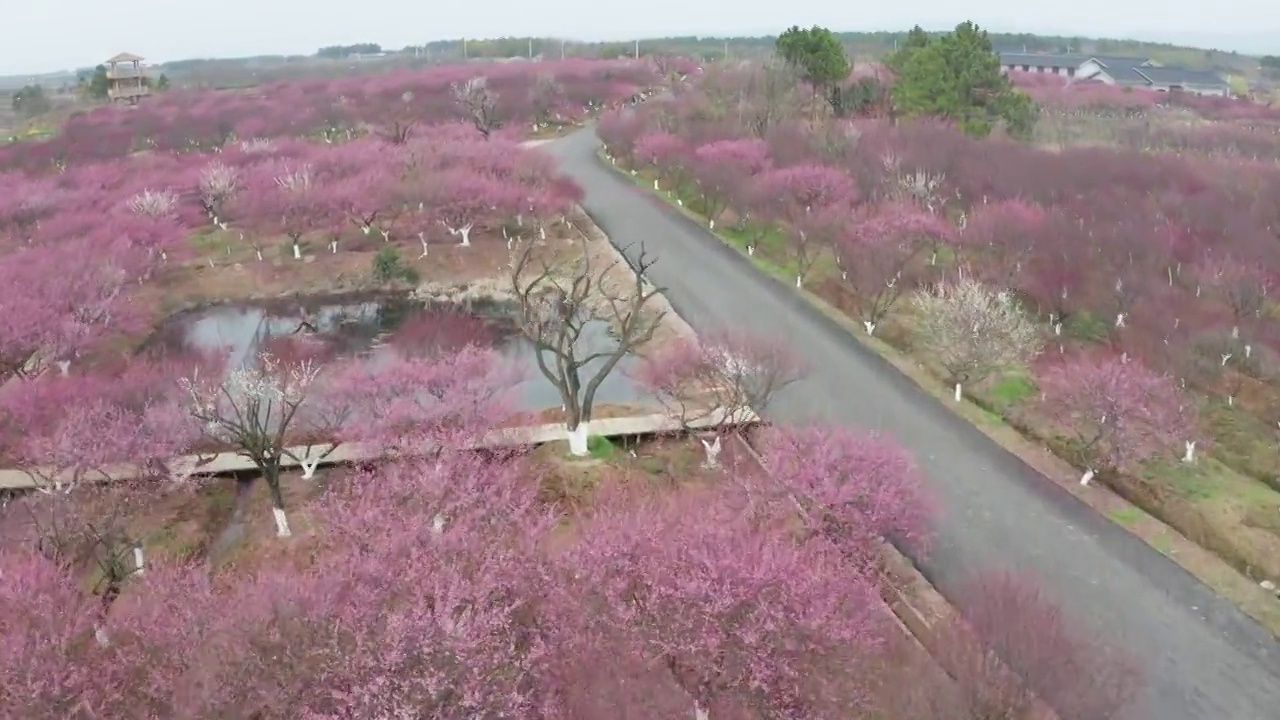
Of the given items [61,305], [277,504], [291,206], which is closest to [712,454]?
[277,504]

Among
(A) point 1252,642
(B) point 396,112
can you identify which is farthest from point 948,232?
(B) point 396,112

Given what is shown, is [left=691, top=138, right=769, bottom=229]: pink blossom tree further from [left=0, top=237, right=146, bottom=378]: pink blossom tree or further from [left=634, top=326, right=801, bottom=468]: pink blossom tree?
[left=0, top=237, right=146, bottom=378]: pink blossom tree

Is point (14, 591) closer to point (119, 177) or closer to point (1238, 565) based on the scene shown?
point (1238, 565)

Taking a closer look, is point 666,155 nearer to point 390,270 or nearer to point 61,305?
point 390,270

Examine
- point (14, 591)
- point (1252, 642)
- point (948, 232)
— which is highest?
point (948, 232)

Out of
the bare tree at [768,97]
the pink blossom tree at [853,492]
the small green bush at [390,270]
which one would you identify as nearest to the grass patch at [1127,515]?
the pink blossom tree at [853,492]

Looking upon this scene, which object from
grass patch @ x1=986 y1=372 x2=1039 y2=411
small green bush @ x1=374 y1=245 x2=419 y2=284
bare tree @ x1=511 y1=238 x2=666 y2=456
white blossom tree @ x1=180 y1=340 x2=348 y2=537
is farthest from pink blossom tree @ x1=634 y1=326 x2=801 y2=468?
small green bush @ x1=374 y1=245 x2=419 y2=284
